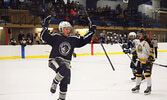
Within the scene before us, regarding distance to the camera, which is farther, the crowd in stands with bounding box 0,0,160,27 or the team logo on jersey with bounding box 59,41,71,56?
the crowd in stands with bounding box 0,0,160,27

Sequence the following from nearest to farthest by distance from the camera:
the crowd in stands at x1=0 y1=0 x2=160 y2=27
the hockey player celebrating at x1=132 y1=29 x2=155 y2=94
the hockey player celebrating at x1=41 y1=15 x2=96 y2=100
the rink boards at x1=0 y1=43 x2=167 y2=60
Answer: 1. the hockey player celebrating at x1=41 y1=15 x2=96 y2=100
2. the hockey player celebrating at x1=132 y1=29 x2=155 y2=94
3. the rink boards at x1=0 y1=43 x2=167 y2=60
4. the crowd in stands at x1=0 y1=0 x2=160 y2=27

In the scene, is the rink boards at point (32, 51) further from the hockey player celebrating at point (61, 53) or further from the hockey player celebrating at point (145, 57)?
the hockey player celebrating at point (61, 53)

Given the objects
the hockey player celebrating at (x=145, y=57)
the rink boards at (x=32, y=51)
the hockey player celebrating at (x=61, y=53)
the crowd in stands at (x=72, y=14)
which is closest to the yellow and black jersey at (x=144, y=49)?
the hockey player celebrating at (x=145, y=57)

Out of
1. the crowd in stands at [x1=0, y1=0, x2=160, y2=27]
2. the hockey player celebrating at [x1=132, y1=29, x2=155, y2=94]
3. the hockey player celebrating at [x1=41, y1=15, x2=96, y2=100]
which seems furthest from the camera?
the crowd in stands at [x1=0, y1=0, x2=160, y2=27]

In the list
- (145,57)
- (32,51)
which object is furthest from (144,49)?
(32,51)

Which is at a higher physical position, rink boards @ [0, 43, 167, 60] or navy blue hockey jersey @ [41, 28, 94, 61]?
navy blue hockey jersey @ [41, 28, 94, 61]

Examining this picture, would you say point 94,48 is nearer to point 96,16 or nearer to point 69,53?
point 96,16

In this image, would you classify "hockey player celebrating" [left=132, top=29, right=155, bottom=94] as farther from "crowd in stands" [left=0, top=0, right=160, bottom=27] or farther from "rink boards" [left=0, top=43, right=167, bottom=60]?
"rink boards" [left=0, top=43, right=167, bottom=60]

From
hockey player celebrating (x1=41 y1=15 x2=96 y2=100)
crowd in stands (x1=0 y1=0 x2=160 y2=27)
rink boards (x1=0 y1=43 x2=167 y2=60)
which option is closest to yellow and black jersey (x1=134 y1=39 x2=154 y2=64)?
hockey player celebrating (x1=41 y1=15 x2=96 y2=100)

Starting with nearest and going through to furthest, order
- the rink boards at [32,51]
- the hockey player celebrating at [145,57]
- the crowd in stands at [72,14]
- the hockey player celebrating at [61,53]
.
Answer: the hockey player celebrating at [61,53] → the hockey player celebrating at [145,57] → the rink boards at [32,51] → the crowd in stands at [72,14]

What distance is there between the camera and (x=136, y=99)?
328 cm

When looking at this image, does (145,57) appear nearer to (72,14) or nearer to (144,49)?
(144,49)

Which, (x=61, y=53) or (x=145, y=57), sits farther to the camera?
(x=145, y=57)

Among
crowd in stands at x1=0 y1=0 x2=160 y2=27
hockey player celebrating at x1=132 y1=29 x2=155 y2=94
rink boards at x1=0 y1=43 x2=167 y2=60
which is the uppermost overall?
crowd in stands at x1=0 y1=0 x2=160 y2=27
